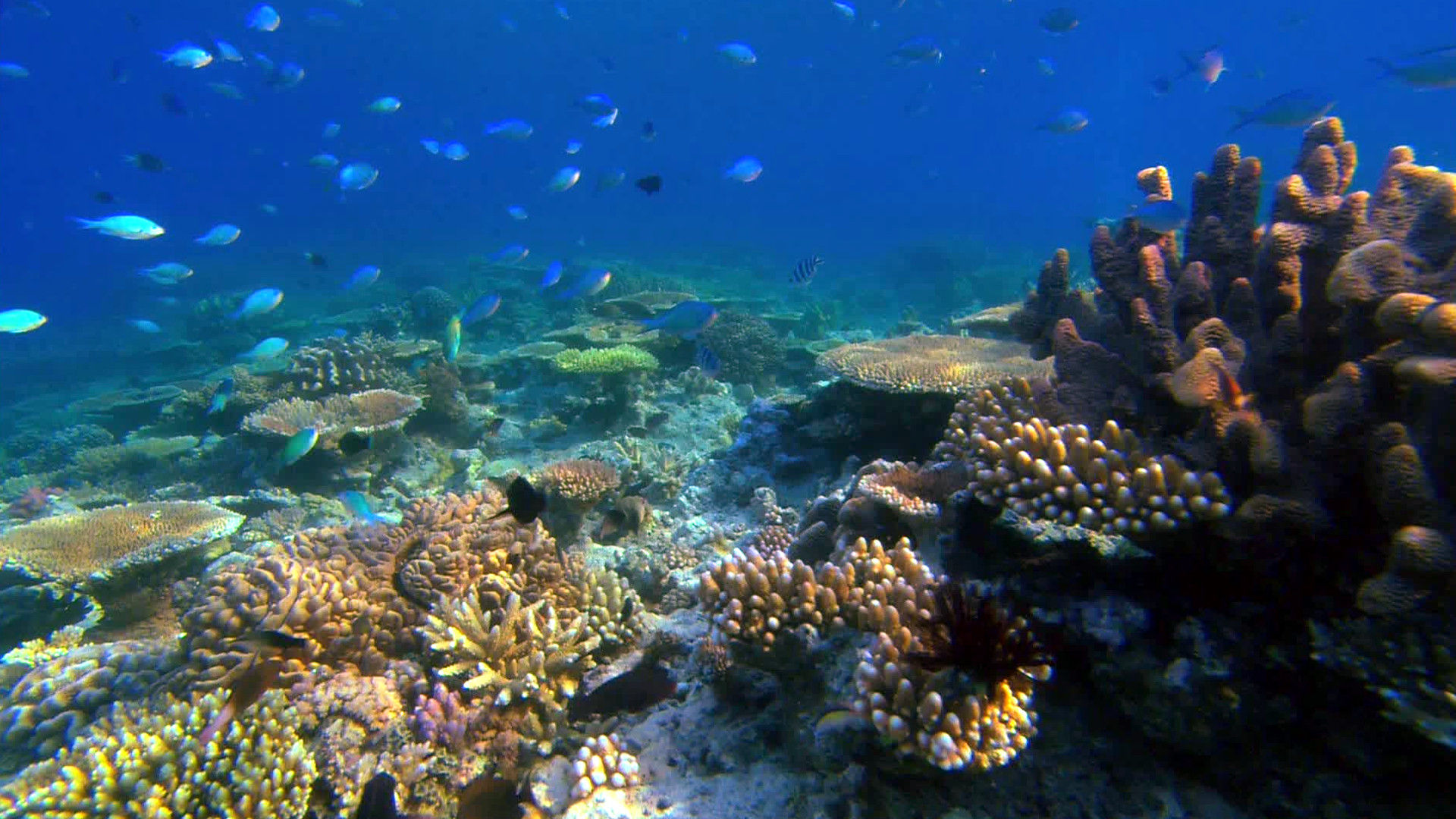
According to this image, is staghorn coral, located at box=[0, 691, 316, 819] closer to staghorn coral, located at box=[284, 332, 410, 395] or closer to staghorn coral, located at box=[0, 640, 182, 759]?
staghorn coral, located at box=[0, 640, 182, 759]

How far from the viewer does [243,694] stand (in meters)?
3.44

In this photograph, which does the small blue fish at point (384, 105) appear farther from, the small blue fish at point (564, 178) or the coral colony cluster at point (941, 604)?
the coral colony cluster at point (941, 604)

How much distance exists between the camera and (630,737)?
3.51 meters

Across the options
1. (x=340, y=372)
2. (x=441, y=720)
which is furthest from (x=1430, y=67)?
(x=340, y=372)

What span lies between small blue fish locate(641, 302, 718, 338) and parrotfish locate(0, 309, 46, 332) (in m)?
8.38

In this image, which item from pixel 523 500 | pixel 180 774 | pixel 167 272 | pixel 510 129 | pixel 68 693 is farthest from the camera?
pixel 510 129

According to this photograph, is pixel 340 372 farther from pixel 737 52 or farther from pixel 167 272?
pixel 737 52

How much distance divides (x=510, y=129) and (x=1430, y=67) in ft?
45.8

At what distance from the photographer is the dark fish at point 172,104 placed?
1505 centimetres

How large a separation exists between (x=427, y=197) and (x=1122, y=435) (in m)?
91.2

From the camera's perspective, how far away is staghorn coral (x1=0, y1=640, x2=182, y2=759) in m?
4.06

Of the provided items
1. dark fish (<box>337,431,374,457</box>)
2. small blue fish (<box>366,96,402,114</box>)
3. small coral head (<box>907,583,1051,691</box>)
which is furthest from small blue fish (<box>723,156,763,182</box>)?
small coral head (<box>907,583,1051,691</box>)

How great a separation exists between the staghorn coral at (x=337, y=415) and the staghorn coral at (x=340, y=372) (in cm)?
61

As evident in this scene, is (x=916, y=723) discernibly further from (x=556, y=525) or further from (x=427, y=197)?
(x=427, y=197)
